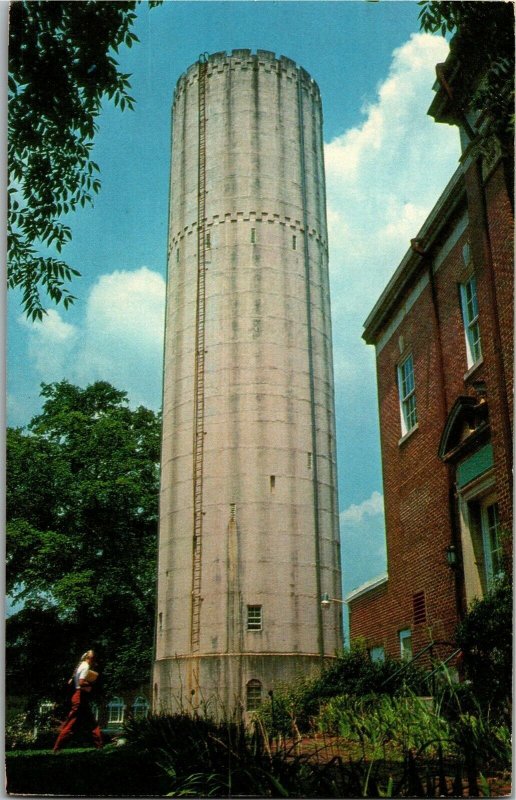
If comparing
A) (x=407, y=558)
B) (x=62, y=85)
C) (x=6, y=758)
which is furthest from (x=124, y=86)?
(x=407, y=558)

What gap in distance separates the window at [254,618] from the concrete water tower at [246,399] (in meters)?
0.07

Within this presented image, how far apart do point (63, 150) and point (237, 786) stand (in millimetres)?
7280

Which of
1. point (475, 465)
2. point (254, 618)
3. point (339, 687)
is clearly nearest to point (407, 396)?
point (475, 465)

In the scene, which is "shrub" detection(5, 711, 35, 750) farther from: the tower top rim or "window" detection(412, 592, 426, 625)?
the tower top rim

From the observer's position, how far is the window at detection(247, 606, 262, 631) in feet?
93.5

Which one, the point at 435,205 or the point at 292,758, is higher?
the point at 435,205

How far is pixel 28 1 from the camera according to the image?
8828 millimetres

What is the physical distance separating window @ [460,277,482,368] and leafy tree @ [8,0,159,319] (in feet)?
19.7

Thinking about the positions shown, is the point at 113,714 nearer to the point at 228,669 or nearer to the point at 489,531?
the point at 489,531

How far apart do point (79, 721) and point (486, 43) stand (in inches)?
347

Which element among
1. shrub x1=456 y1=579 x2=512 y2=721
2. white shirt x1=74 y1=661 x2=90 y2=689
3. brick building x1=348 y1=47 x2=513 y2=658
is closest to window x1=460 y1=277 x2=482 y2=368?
brick building x1=348 y1=47 x2=513 y2=658

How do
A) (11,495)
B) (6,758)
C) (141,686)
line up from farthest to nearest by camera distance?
(141,686) < (11,495) < (6,758)

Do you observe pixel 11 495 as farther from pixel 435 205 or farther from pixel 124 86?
pixel 435 205

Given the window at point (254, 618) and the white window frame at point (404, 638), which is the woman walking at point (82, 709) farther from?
the window at point (254, 618)
